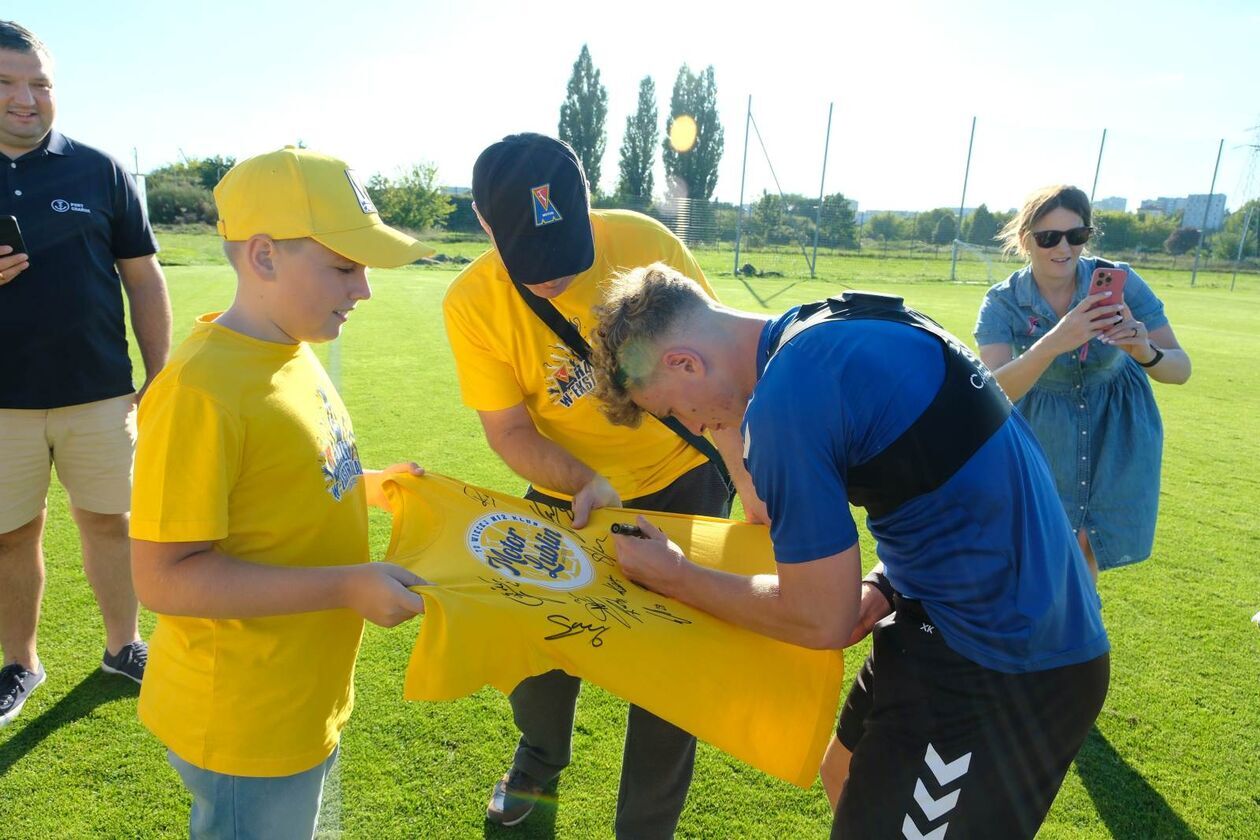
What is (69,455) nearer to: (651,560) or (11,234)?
(11,234)

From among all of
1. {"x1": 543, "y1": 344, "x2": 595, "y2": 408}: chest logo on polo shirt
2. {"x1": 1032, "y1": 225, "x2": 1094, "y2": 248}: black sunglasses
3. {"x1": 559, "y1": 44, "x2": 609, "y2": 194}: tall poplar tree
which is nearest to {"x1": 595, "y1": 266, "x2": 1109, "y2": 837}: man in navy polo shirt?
{"x1": 543, "y1": 344, "x2": 595, "y2": 408}: chest logo on polo shirt

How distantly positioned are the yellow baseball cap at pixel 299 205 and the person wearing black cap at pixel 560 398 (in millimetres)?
607

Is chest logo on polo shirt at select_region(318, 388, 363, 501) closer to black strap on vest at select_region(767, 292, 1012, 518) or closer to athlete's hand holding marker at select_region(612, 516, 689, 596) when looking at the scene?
athlete's hand holding marker at select_region(612, 516, 689, 596)

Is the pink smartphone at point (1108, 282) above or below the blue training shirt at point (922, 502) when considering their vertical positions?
above

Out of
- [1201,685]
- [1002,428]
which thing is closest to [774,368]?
[1002,428]

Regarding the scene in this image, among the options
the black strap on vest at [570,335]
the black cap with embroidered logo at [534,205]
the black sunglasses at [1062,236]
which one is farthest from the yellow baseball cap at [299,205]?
the black sunglasses at [1062,236]

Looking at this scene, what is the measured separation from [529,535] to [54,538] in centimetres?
447

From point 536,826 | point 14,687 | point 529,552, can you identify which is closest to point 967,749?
point 529,552

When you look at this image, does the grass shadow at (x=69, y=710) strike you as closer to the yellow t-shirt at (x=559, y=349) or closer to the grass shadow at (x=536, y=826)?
the grass shadow at (x=536, y=826)

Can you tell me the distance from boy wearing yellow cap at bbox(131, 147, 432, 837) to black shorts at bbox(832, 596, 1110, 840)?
3.85 ft

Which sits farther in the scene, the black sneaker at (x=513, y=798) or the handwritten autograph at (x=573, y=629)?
the black sneaker at (x=513, y=798)

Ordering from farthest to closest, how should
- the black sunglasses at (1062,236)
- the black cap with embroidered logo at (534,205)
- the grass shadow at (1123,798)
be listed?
the black sunglasses at (1062,236), the grass shadow at (1123,798), the black cap with embroidered logo at (534,205)

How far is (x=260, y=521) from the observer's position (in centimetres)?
186

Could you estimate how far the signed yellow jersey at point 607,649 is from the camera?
1.80 metres
